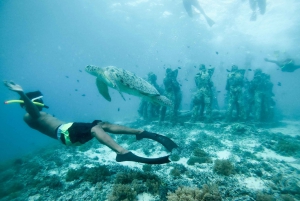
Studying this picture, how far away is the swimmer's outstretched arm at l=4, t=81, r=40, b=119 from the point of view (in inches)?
182

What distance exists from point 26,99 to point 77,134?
1.99 m

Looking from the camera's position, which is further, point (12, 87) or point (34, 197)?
point (34, 197)

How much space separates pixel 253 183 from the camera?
5.76 meters

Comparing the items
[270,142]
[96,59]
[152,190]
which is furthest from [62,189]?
→ [96,59]

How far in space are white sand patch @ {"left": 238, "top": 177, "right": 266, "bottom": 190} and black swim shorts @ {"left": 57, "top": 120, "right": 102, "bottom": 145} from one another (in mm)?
6158

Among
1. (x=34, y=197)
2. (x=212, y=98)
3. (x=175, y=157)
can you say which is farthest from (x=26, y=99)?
(x=212, y=98)

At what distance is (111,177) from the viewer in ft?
20.2

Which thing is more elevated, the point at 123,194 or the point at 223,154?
the point at 223,154

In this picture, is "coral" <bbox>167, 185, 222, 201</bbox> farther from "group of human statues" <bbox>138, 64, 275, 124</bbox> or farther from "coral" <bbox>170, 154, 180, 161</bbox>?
"group of human statues" <bbox>138, 64, 275, 124</bbox>

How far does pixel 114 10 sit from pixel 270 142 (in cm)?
Answer: 5331

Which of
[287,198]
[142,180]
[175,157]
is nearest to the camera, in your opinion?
[287,198]

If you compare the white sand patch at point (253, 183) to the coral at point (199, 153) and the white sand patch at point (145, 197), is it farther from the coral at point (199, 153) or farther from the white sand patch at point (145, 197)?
the white sand patch at point (145, 197)

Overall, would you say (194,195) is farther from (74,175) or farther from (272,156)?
(272,156)

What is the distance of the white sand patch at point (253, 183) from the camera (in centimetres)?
550
